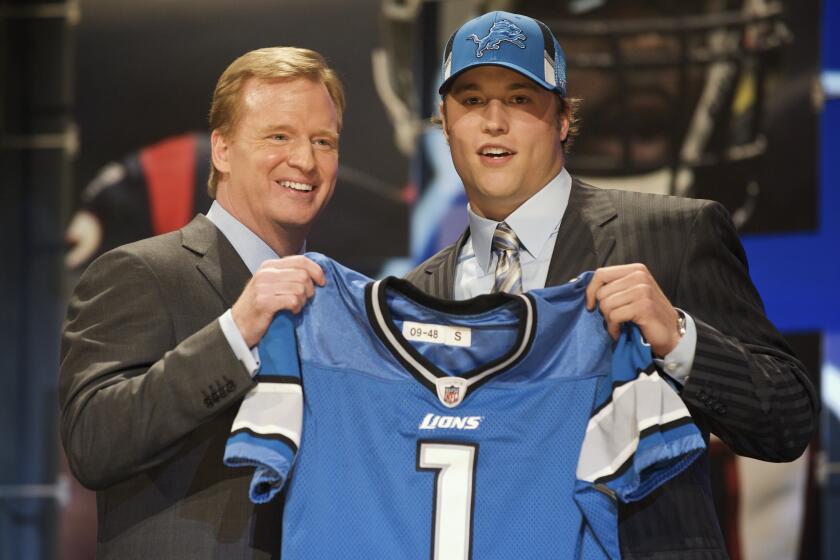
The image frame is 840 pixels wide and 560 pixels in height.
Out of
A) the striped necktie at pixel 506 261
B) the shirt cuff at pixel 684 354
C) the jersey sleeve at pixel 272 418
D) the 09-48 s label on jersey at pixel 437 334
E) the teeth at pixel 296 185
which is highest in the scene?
the teeth at pixel 296 185

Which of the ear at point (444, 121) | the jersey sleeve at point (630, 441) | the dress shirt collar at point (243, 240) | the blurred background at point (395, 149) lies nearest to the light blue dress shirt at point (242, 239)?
the dress shirt collar at point (243, 240)

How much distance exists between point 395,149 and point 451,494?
2.48 m

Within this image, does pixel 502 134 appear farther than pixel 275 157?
No

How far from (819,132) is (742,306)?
2.13 m

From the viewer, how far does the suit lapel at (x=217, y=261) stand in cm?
209

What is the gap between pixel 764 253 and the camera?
3.80m

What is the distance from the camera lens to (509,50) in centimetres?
207

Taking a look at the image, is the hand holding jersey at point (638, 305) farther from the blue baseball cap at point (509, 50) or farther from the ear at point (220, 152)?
the ear at point (220, 152)

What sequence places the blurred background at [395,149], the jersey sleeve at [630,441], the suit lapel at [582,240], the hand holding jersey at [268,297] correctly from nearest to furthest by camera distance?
1. the jersey sleeve at [630,441]
2. the hand holding jersey at [268,297]
3. the suit lapel at [582,240]
4. the blurred background at [395,149]

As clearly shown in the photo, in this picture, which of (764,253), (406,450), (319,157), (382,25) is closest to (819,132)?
(764,253)

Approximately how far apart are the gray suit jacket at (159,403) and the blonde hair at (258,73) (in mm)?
353

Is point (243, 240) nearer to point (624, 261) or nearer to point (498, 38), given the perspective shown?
point (498, 38)

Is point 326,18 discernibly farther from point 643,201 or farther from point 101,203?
A: point 643,201

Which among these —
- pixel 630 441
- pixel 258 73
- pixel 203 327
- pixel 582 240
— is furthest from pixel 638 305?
pixel 258 73
